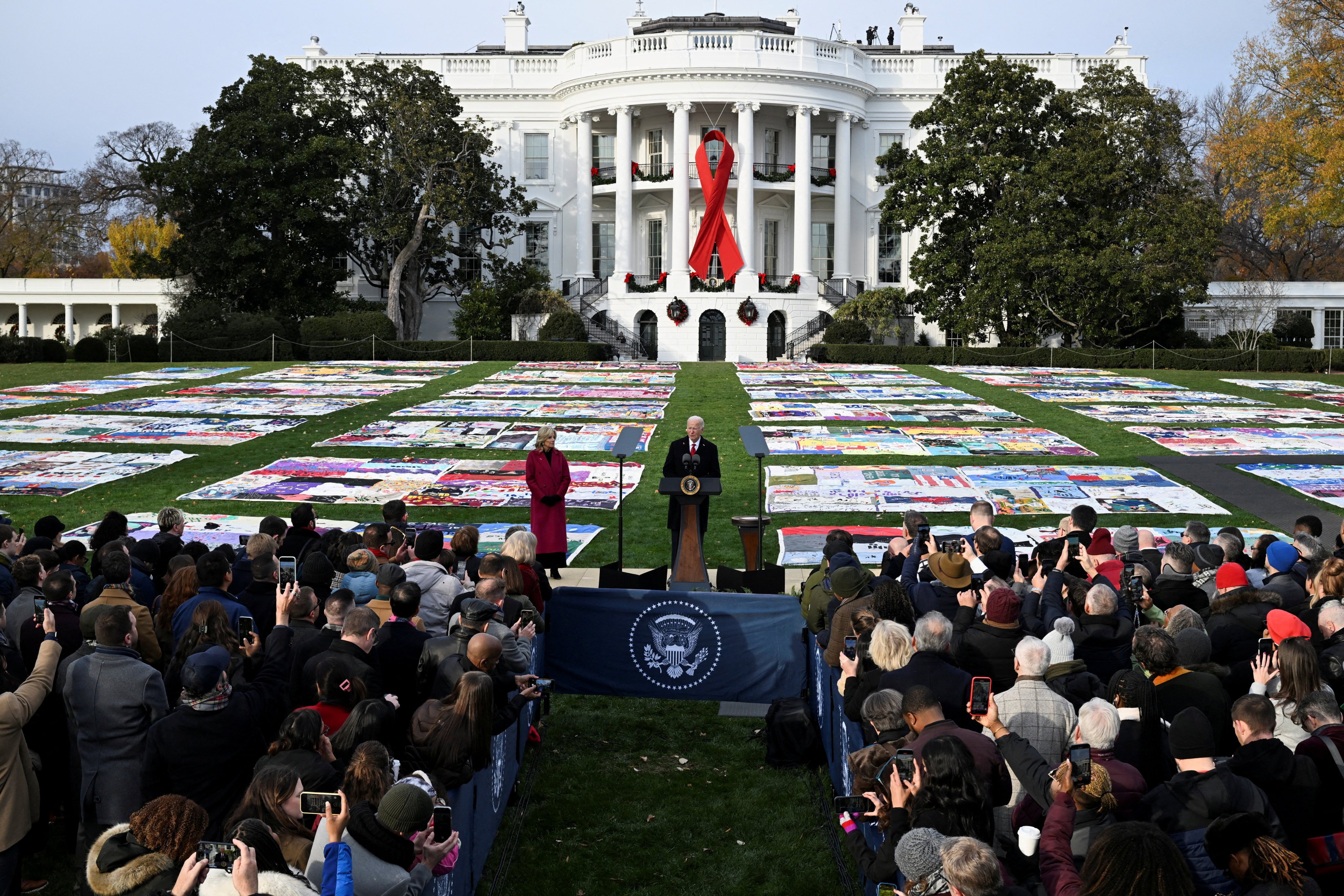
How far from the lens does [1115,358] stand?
4316 cm

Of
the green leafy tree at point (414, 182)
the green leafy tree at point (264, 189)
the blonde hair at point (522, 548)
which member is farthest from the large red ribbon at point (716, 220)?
the blonde hair at point (522, 548)

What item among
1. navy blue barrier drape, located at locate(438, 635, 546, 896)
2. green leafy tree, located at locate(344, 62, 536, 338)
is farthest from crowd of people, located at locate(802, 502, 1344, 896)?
green leafy tree, located at locate(344, 62, 536, 338)

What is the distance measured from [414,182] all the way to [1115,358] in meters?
29.9

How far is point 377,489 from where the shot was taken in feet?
65.2

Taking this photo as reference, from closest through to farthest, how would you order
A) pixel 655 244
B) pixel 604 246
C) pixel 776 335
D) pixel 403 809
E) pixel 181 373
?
pixel 403 809
pixel 181 373
pixel 776 335
pixel 655 244
pixel 604 246

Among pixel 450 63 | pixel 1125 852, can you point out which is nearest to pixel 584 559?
pixel 1125 852

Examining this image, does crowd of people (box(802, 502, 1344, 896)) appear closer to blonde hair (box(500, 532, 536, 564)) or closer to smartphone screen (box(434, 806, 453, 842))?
smartphone screen (box(434, 806, 453, 842))

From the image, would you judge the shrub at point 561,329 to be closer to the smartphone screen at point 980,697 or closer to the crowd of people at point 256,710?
the crowd of people at point 256,710

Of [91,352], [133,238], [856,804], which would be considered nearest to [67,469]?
[856,804]

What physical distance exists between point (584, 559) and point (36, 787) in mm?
10031

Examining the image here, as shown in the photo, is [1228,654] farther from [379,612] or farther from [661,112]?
[661,112]

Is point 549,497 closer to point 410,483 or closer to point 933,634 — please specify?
point 410,483

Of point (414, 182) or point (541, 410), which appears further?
point (414, 182)

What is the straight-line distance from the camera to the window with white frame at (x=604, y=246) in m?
60.1
